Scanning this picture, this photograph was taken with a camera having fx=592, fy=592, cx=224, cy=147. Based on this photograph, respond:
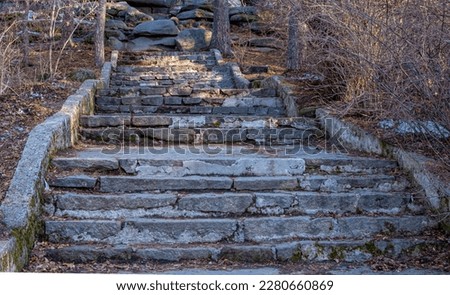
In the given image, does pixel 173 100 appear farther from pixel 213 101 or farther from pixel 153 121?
pixel 153 121

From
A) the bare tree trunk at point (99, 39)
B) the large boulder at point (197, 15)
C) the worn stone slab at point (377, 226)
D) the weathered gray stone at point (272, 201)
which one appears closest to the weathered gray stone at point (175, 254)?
the weathered gray stone at point (272, 201)

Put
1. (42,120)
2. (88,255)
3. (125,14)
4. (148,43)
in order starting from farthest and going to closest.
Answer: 1. (125,14)
2. (148,43)
3. (42,120)
4. (88,255)

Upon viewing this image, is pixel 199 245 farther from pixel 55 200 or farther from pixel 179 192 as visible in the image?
pixel 55 200

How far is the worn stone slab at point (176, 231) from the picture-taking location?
4.75 meters

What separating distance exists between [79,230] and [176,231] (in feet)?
2.52

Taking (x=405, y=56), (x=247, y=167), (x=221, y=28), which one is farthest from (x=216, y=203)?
(x=221, y=28)

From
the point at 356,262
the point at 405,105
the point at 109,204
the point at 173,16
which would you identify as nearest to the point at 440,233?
the point at 356,262

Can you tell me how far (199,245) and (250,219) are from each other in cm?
49

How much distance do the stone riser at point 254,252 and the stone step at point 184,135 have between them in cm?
242

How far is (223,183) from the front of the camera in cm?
530

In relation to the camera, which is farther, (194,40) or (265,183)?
(194,40)

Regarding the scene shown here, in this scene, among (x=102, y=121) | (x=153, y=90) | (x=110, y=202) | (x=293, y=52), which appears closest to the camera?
(x=110, y=202)

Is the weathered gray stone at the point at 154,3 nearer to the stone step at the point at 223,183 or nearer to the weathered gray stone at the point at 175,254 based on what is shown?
the stone step at the point at 223,183

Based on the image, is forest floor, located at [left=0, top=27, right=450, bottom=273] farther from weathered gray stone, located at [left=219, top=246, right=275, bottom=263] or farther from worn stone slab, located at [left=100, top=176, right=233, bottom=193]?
worn stone slab, located at [left=100, top=176, right=233, bottom=193]
